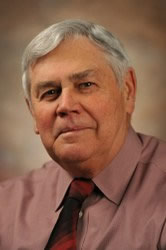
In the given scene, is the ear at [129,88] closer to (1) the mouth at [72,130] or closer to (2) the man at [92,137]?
(2) the man at [92,137]

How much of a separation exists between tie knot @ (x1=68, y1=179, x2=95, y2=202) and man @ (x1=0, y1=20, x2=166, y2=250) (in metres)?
0.01

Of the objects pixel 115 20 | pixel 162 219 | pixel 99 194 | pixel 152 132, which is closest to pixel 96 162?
pixel 99 194

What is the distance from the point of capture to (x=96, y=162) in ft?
5.16

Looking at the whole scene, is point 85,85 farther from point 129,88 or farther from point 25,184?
point 25,184

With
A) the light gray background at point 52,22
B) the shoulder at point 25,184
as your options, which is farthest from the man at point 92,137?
the light gray background at point 52,22

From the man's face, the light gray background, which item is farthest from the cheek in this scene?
the light gray background

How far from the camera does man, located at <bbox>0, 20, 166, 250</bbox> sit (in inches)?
58.5

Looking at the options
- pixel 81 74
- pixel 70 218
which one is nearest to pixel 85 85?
pixel 81 74

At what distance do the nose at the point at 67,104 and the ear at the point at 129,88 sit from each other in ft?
0.65

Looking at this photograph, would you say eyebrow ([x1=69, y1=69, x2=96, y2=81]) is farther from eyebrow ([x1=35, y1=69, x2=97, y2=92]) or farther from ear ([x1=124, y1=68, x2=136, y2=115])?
ear ([x1=124, y1=68, x2=136, y2=115])

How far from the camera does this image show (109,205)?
152 centimetres

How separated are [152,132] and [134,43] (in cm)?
40

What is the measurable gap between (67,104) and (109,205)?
0.33 meters

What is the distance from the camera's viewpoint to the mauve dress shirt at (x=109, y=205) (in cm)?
142
